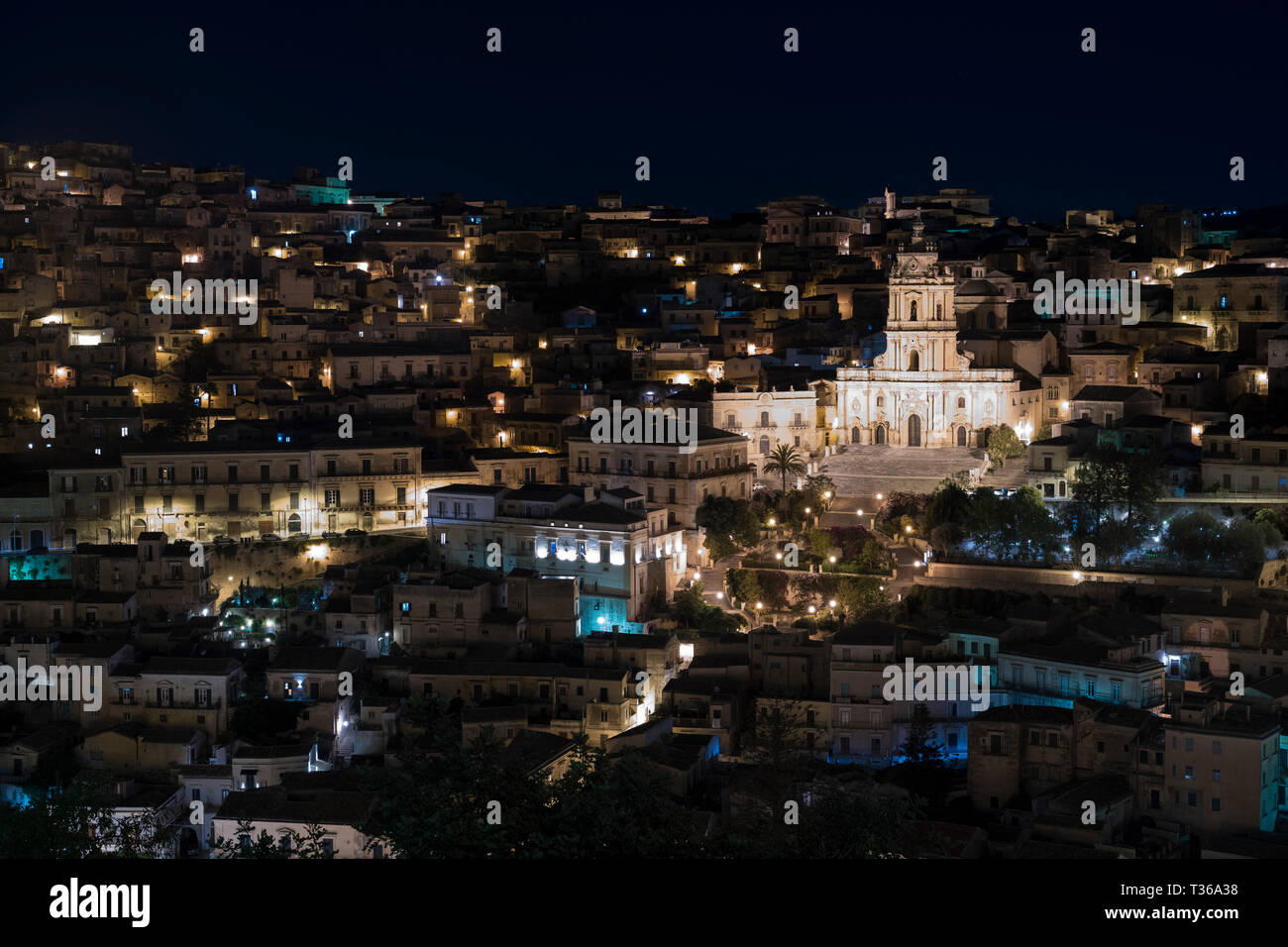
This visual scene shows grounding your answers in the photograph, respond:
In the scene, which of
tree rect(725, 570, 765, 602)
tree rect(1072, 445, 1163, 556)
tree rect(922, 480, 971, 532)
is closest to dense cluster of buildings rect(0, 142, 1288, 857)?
tree rect(725, 570, 765, 602)

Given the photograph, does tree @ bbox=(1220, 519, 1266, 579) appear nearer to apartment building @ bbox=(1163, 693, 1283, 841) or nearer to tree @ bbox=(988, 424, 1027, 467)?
apartment building @ bbox=(1163, 693, 1283, 841)

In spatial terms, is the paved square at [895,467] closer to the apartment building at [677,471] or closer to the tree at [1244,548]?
the apartment building at [677,471]

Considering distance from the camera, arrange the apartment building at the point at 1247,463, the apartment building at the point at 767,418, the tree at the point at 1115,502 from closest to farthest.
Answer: the tree at the point at 1115,502, the apartment building at the point at 1247,463, the apartment building at the point at 767,418

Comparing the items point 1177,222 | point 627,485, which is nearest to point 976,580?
point 627,485

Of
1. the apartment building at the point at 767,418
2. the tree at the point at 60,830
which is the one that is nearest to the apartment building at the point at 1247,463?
the apartment building at the point at 767,418

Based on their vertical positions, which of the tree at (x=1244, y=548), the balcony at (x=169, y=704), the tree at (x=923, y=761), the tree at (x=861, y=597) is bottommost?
the tree at (x=923, y=761)
